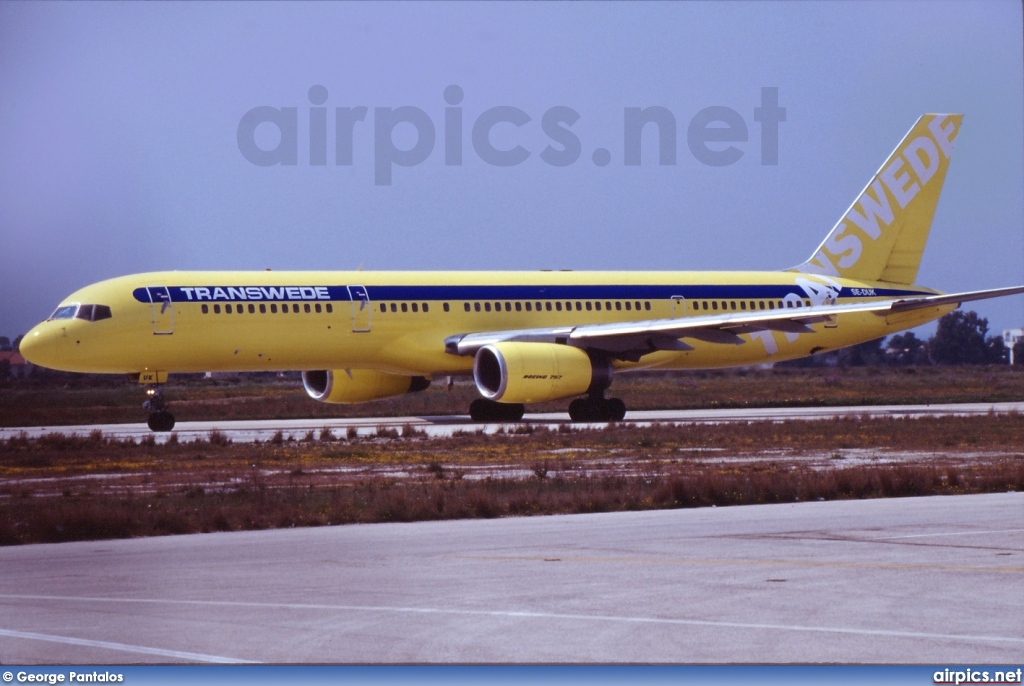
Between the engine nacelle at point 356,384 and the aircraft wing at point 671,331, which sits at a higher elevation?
the aircraft wing at point 671,331

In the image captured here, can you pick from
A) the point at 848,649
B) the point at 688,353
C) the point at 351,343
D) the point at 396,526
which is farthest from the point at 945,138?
the point at 848,649

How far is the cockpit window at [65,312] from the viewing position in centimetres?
2995

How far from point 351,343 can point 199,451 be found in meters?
8.17

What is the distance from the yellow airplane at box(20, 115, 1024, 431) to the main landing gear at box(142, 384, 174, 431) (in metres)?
0.04

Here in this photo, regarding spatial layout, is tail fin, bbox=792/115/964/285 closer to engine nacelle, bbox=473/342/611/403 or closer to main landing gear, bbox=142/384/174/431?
engine nacelle, bbox=473/342/611/403

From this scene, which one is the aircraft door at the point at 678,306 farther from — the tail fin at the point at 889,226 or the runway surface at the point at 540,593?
the runway surface at the point at 540,593

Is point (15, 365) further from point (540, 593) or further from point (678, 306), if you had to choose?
point (540, 593)

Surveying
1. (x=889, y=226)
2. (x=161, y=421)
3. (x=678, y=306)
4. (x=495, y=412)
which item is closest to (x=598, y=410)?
(x=495, y=412)

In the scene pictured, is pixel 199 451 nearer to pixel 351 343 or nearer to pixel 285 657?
pixel 351 343

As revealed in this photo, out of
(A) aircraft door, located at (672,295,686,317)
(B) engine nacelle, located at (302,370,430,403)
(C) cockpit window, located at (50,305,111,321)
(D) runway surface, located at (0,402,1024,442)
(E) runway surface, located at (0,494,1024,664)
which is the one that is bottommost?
(E) runway surface, located at (0,494,1024,664)

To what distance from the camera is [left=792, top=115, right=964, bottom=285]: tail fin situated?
38.8m

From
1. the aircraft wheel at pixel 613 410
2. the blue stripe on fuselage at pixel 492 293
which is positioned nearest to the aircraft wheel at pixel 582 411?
the aircraft wheel at pixel 613 410

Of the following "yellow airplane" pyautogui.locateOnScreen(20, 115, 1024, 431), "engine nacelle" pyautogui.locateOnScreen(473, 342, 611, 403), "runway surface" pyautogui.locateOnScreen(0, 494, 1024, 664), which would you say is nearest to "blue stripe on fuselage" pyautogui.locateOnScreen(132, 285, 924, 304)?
"yellow airplane" pyautogui.locateOnScreen(20, 115, 1024, 431)

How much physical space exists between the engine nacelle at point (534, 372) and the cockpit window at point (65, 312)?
29.8 ft
